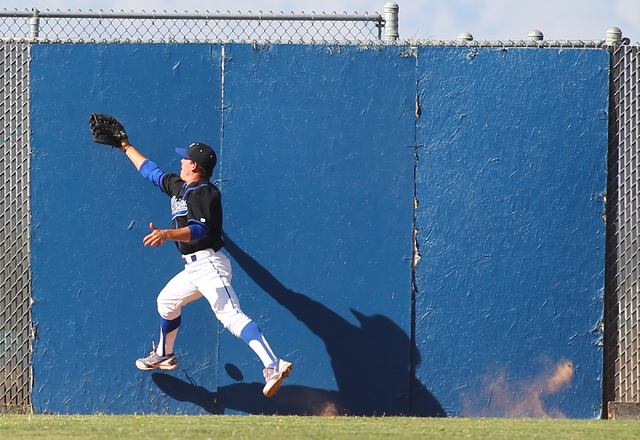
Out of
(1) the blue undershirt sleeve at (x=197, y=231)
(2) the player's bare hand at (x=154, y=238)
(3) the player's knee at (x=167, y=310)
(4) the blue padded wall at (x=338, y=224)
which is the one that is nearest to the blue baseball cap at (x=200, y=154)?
(4) the blue padded wall at (x=338, y=224)

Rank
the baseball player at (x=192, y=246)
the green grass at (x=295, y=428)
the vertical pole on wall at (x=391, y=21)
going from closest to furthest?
1. the green grass at (x=295, y=428)
2. the baseball player at (x=192, y=246)
3. the vertical pole on wall at (x=391, y=21)

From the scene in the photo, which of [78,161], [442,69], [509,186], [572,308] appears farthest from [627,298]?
[78,161]

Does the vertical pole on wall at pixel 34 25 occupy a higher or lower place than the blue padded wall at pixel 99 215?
higher

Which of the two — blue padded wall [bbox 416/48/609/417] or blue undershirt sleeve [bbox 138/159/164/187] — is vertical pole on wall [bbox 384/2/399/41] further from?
blue undershirt sleeve [bbox 138/159/164/187]

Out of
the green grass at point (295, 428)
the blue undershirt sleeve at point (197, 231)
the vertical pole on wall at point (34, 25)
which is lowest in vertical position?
the green grass at point (295, 428)

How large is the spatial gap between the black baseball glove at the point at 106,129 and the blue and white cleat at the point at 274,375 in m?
1.87

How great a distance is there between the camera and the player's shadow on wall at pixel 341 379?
5.61 meters

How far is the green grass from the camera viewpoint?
4109mm

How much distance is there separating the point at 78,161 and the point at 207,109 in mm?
1000

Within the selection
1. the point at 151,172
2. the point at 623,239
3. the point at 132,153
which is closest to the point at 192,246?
the point at 151,172

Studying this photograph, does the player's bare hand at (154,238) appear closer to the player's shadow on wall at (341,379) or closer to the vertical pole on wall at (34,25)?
the player's shadow on wall at (341,379)

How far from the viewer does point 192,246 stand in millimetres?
5289

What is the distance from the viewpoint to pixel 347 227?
18.5ft

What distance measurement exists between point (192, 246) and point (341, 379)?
57.1 inches
